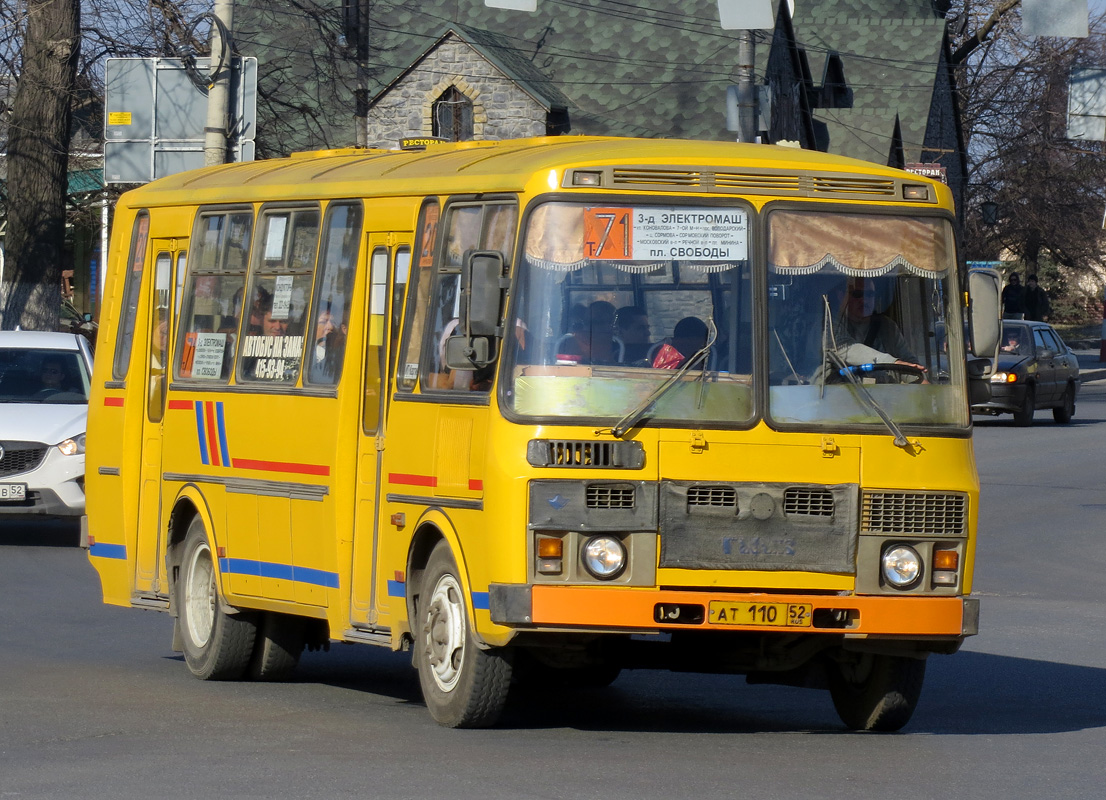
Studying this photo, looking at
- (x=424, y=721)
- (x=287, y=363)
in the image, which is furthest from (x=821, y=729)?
(x=287, y=363)

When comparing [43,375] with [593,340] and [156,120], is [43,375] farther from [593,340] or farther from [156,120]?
[593,340]

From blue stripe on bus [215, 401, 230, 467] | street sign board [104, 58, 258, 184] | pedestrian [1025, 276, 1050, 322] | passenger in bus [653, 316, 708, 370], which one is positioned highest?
street sign board [104, 58, 258, 184]

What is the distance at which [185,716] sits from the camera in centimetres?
907

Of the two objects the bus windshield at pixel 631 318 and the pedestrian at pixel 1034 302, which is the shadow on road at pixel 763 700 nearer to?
the bus windshield at pixel 631 318

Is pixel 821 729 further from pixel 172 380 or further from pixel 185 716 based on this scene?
pixel 172 380

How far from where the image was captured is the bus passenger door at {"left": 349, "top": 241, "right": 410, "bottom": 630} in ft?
30.6

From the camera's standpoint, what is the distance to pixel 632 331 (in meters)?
8.25

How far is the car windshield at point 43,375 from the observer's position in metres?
17.9

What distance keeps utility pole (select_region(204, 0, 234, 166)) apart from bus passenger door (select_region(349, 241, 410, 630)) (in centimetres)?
1043

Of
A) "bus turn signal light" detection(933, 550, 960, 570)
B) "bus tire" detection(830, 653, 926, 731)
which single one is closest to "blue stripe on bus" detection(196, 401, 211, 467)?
"bus tire" detection(830, 653, 926, 731)

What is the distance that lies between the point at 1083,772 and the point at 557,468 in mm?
2277

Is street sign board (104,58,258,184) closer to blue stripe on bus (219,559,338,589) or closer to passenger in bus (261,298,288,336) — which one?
passenger in bus (261,298,288,336)

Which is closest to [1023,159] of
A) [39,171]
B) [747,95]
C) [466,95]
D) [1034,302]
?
[1034,302]

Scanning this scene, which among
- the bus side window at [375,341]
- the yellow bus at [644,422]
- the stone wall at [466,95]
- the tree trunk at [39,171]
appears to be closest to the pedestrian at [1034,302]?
the stone wall at [466,95]
